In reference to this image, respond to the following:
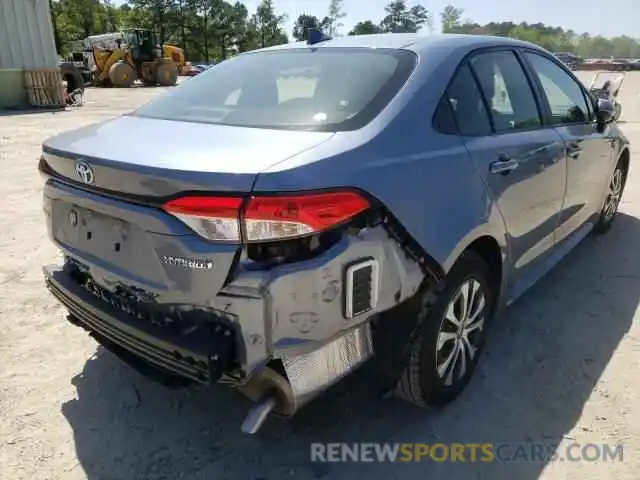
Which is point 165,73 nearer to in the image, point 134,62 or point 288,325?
point 134,62

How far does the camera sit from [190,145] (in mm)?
1987

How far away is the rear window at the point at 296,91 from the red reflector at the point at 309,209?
371mm

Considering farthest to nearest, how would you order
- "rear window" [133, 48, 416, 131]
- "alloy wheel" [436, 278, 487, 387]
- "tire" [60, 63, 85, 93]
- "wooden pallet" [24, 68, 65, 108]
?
"tire" [60, 63, 85, 93]
"wooden pallet" [24, 68, 65, 108]
"alloy wheel" [436, 278, 487, 387]
"rear window" [133, 48, 416, 131]

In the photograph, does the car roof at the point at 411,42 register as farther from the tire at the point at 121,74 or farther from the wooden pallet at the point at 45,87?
the tire at the point at 121,74

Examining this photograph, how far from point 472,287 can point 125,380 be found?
1775 mm

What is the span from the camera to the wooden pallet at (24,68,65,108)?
16.7 metres

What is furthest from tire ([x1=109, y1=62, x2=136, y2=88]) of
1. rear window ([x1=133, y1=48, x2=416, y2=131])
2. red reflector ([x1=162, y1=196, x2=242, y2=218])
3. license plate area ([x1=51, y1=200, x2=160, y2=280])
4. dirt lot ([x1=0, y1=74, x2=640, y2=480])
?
red reflector ([x1=162, y1=196, x2=242, y2=218])

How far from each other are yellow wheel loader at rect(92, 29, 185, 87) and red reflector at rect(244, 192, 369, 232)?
92.6ft

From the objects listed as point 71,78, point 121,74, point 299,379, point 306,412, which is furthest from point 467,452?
point 121,74

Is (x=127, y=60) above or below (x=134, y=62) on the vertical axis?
above

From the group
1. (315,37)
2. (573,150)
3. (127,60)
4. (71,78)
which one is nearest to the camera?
(315,37)

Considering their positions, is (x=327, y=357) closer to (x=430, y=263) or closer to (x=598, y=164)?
(x=430, y=263)

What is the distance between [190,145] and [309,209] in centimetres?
58

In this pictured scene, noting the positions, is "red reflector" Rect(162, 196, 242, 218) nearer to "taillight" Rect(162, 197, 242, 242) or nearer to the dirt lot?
"taillight" Rect(162, 197, 242, 242)
